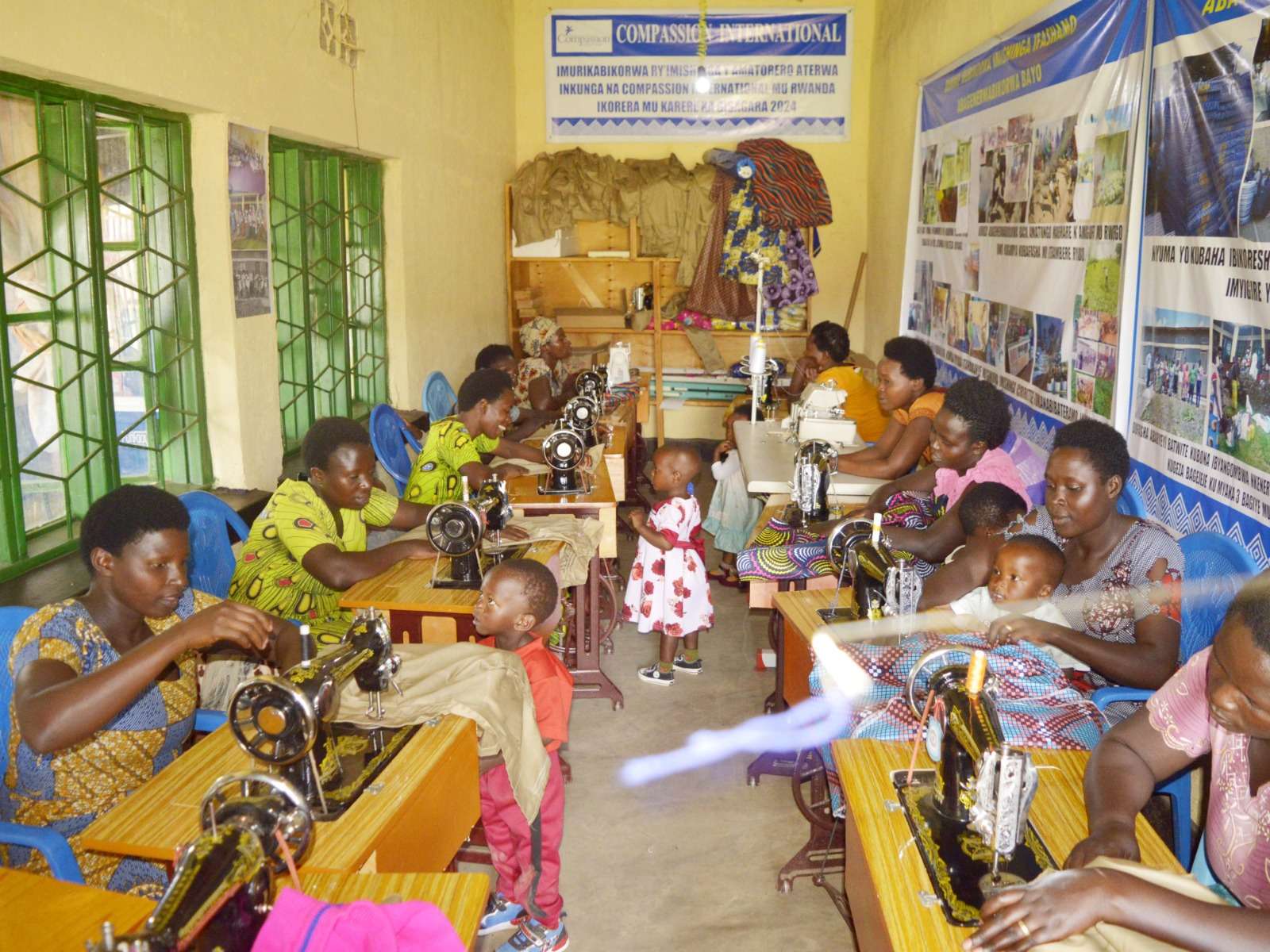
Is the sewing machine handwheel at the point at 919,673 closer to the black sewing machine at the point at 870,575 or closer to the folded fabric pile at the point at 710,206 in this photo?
the black sewing machine at the point at 870,575

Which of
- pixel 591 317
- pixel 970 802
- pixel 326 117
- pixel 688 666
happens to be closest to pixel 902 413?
pixel 688 666

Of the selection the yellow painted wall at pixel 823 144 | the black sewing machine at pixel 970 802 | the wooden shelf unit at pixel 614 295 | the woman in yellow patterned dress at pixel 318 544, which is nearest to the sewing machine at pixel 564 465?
the woman in yellow patterned dress at pixel 318 544

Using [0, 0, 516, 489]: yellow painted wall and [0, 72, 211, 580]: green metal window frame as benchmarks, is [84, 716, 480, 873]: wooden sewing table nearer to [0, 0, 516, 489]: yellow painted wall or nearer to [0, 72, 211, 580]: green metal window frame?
[0, 72, 211, 580]: green metal window frame

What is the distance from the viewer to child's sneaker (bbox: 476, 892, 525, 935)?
2943 mm

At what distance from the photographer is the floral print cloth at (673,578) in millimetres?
4508

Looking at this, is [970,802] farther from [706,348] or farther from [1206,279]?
[706,348]

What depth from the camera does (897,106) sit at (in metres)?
7.89

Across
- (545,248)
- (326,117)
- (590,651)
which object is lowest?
(590,651)

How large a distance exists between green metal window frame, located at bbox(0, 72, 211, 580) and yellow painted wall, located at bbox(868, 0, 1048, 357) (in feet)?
13.4

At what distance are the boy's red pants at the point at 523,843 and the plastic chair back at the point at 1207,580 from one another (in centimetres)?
161

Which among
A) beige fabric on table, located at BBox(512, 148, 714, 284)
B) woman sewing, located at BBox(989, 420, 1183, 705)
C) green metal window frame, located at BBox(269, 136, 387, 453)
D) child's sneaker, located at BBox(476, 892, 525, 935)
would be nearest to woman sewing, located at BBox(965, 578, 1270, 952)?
→ woman sewing, located at BBox(989, 420, 1183, 705)

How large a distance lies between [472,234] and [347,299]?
6.95ft

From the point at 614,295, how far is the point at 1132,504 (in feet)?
20.2

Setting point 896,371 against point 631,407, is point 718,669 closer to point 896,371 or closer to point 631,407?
point 896,371
